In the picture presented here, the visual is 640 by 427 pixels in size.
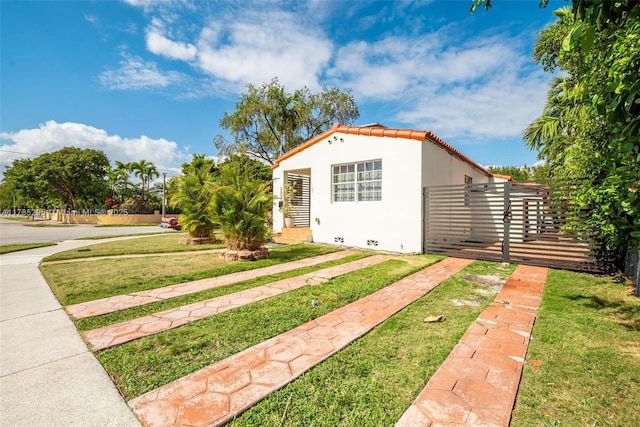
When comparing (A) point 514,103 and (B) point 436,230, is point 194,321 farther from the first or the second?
(A) point 514,103

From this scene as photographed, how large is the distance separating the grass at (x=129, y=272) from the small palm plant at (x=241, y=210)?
845 millimetres

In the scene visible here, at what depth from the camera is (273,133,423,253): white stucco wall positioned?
959cm

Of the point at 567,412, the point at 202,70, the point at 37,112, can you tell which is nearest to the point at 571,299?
the point at 567,412

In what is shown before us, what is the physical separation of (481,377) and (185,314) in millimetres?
3868

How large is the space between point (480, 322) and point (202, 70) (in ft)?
61.2

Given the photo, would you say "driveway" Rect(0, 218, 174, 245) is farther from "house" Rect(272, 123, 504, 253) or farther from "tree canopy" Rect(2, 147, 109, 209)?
"tree canopy" Rect(2, 147, 109, 209)

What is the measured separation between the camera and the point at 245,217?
864 centimetres

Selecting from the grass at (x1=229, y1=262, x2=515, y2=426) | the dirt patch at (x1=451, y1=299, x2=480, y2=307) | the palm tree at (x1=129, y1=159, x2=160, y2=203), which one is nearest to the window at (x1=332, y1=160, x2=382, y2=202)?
the dirt patch at (x1=451, y1=299, x2=480, y2=307)

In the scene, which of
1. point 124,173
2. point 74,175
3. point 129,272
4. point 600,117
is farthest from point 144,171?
point 600,117

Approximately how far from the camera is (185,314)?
13.7 ft

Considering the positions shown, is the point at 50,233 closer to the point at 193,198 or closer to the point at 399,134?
the point at 193,198

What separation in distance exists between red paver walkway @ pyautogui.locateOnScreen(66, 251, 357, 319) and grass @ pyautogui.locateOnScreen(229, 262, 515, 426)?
3.57m

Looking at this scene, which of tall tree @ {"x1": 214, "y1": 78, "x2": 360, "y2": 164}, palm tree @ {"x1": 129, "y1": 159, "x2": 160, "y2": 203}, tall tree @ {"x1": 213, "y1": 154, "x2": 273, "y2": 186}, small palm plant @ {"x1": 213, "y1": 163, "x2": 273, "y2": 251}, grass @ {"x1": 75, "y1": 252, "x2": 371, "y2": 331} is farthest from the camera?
palm tree @ {"x1": 129, "y1": 159, "x2": 160, "y2": 203}

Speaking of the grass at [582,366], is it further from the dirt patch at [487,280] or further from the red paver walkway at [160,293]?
the red paver walkway at [160,293]
